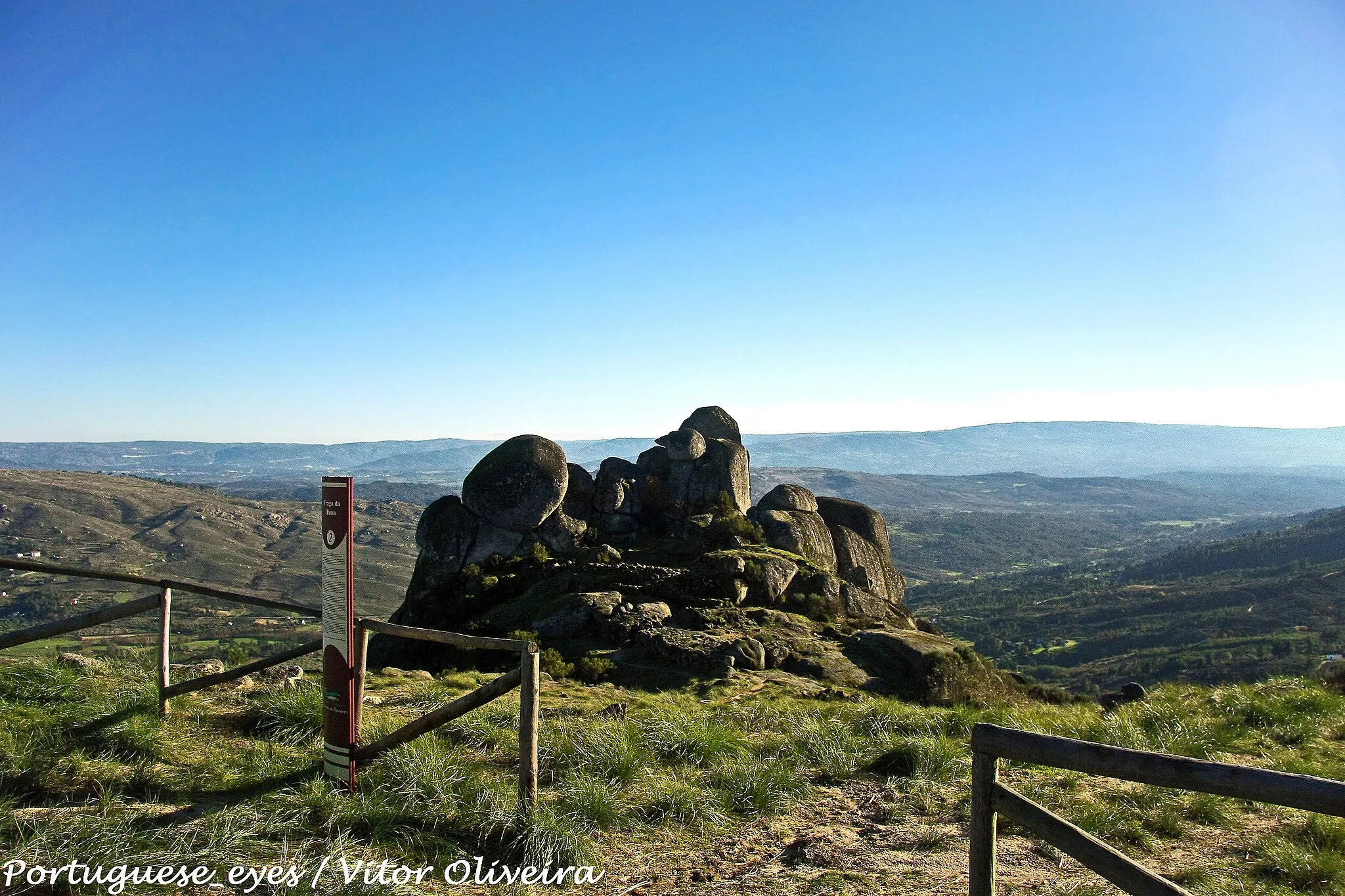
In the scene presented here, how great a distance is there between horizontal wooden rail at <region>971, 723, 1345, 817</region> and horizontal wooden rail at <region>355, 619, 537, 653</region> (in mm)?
4087

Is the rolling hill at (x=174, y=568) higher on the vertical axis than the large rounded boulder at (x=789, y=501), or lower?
lower

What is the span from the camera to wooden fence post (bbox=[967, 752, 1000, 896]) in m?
4.87

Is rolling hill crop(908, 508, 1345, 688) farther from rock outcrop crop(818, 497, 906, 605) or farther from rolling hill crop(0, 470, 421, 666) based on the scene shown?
rolling hill crop(0, 470, 421, 666)

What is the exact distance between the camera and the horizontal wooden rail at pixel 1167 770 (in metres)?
3.66

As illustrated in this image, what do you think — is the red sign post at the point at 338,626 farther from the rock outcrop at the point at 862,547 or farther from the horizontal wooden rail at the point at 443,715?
the rock outcrop at the point at 862,547

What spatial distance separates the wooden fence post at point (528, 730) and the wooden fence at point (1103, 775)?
3.91 meters

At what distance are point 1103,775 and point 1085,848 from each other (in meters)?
0.52

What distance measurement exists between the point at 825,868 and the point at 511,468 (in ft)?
73.8

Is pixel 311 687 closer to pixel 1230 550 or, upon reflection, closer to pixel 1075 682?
pixel 1075 682

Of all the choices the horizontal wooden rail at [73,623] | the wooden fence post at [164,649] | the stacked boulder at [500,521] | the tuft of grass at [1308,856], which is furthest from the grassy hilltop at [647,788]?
the stacked boulder at [500,521]

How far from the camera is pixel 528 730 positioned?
7039 millimetres

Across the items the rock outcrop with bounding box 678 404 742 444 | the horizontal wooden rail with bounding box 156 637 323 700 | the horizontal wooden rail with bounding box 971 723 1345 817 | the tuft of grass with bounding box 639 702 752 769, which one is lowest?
the tuft of grass with bounding box 639 702 752 769

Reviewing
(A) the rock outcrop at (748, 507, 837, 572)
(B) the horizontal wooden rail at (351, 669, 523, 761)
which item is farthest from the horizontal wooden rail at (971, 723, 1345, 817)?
(A) the rock outcrop at (748, 507, 837, 572)

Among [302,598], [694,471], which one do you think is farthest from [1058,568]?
[694,471]
